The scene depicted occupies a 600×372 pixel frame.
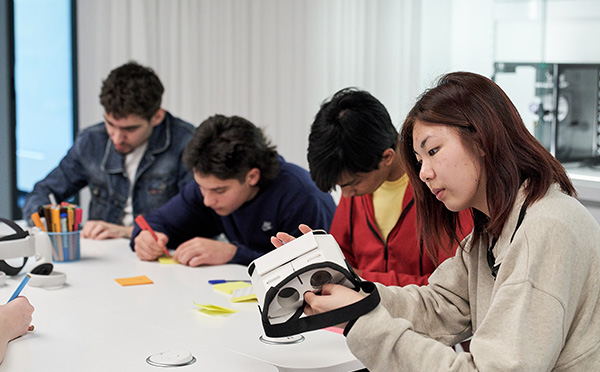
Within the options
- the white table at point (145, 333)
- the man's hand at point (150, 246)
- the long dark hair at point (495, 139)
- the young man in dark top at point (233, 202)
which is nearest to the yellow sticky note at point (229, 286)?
the white table at point (145, 333)

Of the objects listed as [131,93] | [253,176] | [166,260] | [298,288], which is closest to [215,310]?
[298,288]

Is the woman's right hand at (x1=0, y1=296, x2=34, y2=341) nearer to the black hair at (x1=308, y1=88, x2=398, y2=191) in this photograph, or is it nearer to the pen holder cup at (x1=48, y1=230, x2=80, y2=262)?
the pen holder cup at (x1=48, y1=230, x2=80, y2=262)

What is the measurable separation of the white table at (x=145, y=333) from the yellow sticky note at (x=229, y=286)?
25 mm

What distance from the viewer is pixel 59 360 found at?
1289 mm

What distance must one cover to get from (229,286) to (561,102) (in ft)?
6.79

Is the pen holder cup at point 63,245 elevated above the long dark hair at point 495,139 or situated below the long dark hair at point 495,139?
below

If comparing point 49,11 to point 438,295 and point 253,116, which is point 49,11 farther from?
point 438,295

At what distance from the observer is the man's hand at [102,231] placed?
2562mm

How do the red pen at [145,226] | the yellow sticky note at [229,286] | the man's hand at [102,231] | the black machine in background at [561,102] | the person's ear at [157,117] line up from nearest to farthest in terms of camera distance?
the yellow sticky note at [229,286], the red pen at [145,226], the man's hand at [102,231], the person's ear at [157,117], the black machine in background at [561,102]

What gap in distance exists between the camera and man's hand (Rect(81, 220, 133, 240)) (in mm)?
2562

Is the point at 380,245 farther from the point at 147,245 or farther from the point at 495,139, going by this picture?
the point at 495,139

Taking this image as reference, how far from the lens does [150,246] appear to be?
221 centimetres

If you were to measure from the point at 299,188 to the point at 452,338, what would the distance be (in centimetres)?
103

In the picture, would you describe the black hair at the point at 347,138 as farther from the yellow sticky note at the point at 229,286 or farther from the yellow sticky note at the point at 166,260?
the yellow sticky note at the point at 166,260
